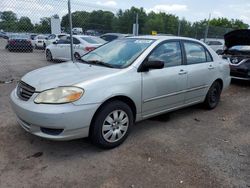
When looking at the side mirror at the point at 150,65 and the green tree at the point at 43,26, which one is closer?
the side mirror at the point at 150,65

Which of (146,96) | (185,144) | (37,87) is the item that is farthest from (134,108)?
(37,87)

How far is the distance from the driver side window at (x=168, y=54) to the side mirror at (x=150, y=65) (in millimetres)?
188

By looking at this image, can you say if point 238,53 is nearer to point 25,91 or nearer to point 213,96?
point 213,96

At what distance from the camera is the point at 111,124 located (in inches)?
136

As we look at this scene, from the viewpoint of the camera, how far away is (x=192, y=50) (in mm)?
4793

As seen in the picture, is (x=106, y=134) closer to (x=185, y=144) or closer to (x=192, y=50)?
(x=185, y=144)

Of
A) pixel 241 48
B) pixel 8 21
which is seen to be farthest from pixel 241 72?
pixel 8 21

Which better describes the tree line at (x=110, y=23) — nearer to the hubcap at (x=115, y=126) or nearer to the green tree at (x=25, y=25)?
the green tree at (x=25, y=25)

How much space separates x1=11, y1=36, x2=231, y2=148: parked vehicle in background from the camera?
10.2ft

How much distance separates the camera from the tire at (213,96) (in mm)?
5305

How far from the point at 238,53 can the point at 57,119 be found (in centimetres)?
721

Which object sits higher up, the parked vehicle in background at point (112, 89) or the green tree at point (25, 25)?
the green tree at point (25, 25)

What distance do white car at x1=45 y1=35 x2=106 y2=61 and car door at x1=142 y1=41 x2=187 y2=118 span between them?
577 centimetres

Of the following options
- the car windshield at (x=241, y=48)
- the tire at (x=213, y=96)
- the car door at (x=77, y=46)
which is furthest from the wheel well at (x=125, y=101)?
the car door at (x=77, y=46)
